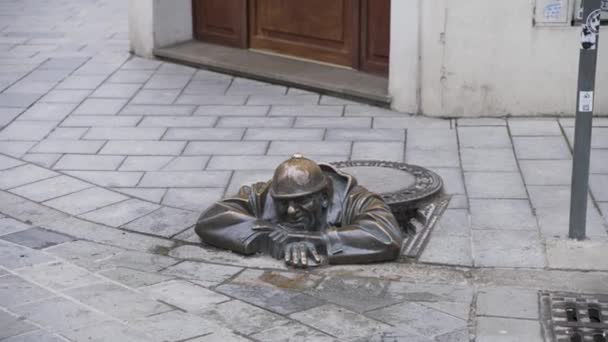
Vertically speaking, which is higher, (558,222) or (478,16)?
(478,16)

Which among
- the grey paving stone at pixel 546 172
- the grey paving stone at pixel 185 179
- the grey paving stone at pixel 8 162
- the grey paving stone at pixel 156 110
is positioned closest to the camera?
the grey paving stone at pixel 546 172

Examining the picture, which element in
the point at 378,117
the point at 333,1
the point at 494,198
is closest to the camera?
the point at 494,198

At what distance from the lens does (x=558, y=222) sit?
754 cm

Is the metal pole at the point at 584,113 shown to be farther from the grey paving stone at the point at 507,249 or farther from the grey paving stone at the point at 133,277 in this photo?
the grey paving stone at the point at 133,277

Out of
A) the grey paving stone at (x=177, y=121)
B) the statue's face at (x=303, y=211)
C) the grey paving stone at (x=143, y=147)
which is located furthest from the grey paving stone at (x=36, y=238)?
the grey paving stone at (x=177, y=121)

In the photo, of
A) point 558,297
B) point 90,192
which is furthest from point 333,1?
point 558,297

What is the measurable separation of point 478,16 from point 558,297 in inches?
159

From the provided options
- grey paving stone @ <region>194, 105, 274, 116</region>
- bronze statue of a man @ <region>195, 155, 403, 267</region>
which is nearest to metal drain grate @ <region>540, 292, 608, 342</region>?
bronze statue of a man @ <region>195, 155, 403, 267</region>

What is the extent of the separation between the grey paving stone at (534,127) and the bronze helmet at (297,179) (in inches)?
123

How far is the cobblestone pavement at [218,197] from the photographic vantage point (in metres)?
6.12

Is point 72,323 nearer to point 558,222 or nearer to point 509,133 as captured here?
point 558,222

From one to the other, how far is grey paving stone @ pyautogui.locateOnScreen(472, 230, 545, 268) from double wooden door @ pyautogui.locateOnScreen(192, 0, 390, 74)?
13.6 ft

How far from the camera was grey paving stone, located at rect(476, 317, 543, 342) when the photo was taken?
582cm

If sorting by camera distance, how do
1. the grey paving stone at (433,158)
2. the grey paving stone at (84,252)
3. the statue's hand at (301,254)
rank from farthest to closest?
the grey paving stone at (433,158)
the grey paving stone at (84,252)
the statue's hand at (301,254)
